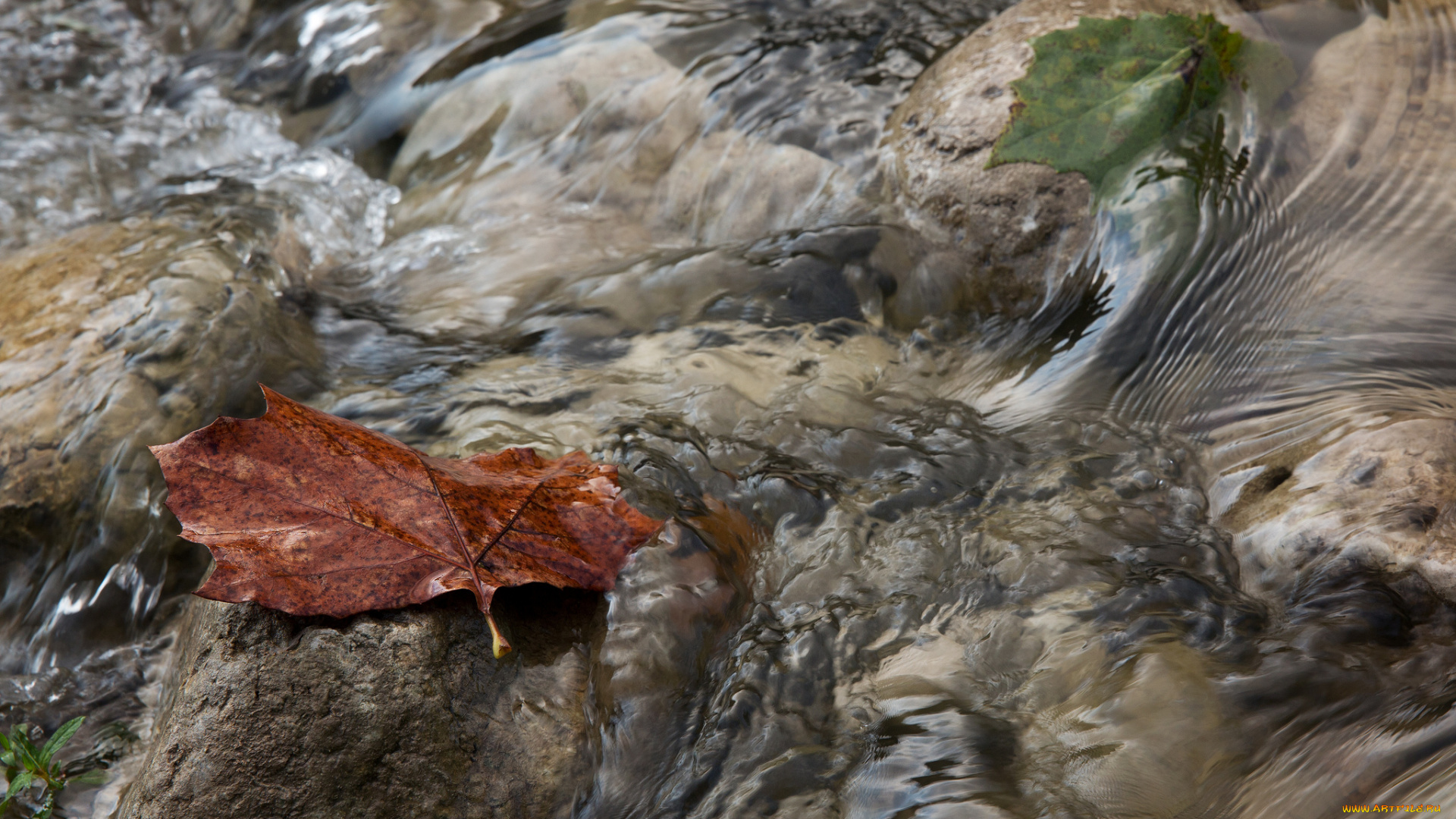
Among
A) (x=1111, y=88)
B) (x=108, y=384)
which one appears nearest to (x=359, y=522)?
(x=108, y=384)

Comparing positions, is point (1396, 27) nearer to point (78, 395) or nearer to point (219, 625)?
point (219, 625)

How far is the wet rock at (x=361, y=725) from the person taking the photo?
1.51m

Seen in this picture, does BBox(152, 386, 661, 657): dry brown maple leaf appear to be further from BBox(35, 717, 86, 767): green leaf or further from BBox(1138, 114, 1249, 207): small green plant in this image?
BBox(1138, 114, 1249, 207): small green plant

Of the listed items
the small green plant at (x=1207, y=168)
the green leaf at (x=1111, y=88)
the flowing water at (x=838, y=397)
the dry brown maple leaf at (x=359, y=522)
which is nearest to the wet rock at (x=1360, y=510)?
the flowing water at (x=838, y=397)

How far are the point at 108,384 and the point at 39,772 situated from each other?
100 cm

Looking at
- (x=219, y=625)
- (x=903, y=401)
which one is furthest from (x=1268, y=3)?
(x=219, y=625)

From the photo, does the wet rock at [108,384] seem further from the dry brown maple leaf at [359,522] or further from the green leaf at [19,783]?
the dry brown maple leaf at [359,522]

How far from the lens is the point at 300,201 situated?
354 cm

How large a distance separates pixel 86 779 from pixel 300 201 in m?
2.26

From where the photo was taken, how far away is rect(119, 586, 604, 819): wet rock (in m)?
1.51

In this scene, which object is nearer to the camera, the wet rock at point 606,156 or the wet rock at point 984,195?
the wet rock at point 984,195

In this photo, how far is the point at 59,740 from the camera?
6.29 ft

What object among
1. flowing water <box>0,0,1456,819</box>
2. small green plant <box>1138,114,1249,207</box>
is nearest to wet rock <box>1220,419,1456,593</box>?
flowing water <box>0,0,1456,819</box>

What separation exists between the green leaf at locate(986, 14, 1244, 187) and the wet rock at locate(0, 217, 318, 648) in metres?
2.24
